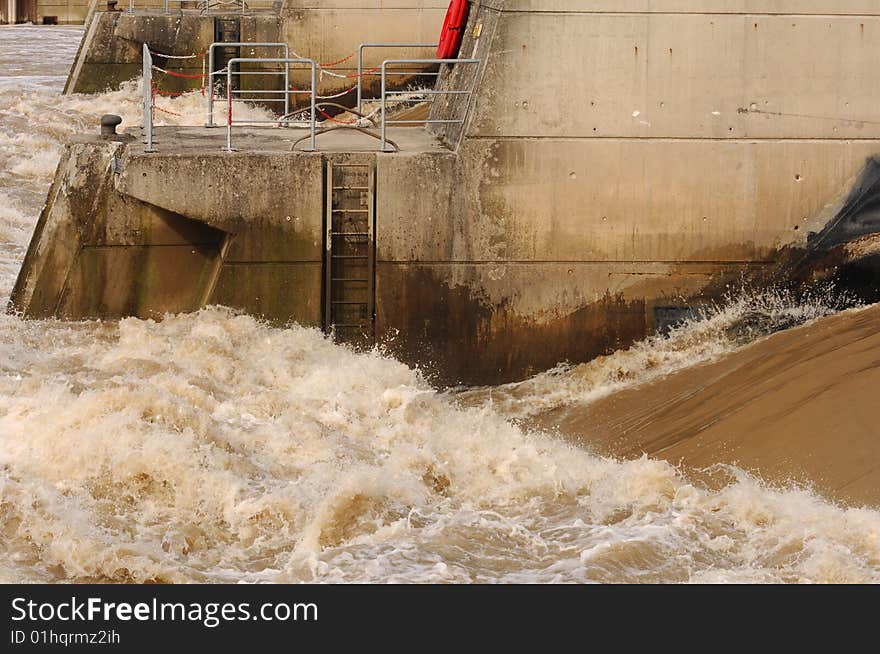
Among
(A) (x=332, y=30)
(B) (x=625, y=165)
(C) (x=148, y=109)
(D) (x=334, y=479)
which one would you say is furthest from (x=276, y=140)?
(A) (x=332, y=30)

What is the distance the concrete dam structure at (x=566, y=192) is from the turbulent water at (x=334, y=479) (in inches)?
15.0

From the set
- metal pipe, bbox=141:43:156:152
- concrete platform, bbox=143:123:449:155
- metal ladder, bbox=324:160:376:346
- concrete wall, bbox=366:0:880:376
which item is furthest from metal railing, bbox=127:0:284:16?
concrete wall, bbox=366:0:880:376

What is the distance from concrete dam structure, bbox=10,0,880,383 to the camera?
1221cm

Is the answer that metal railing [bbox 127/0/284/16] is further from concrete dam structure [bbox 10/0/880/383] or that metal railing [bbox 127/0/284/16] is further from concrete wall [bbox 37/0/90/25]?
concrete wall [bbox 37/0/90/25]

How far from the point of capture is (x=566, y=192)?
12367mm

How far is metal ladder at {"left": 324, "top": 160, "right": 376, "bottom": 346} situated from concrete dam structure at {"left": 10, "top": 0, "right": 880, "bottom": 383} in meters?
0.01

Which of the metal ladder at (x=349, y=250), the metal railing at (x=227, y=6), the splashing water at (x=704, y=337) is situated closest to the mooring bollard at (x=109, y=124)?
the metal ladder at (x=349, y=250)

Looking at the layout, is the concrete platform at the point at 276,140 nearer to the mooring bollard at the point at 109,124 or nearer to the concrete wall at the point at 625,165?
the mooring bollard at the point at 109,124

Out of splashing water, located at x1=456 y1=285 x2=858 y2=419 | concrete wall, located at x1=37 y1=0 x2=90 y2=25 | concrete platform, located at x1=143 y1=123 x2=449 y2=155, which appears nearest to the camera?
splashing water, located at x1=456 y1=285 x2=858 y2=419

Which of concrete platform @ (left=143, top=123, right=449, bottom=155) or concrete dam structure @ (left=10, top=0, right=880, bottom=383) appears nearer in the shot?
concrete dam structure @ (left=10, top=0, right=880, bottom=383)

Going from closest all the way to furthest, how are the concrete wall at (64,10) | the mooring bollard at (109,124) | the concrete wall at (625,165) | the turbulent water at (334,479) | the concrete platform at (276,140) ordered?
the turbulent water at (334,479) < the concrete wall at (625,165) < the concrete platform at (276,140) < the mooring bollard at (109,124) < the concrete wall at (64,10)

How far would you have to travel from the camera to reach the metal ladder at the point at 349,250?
12.4 meters

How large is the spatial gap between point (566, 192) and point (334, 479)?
3926 millimetres
